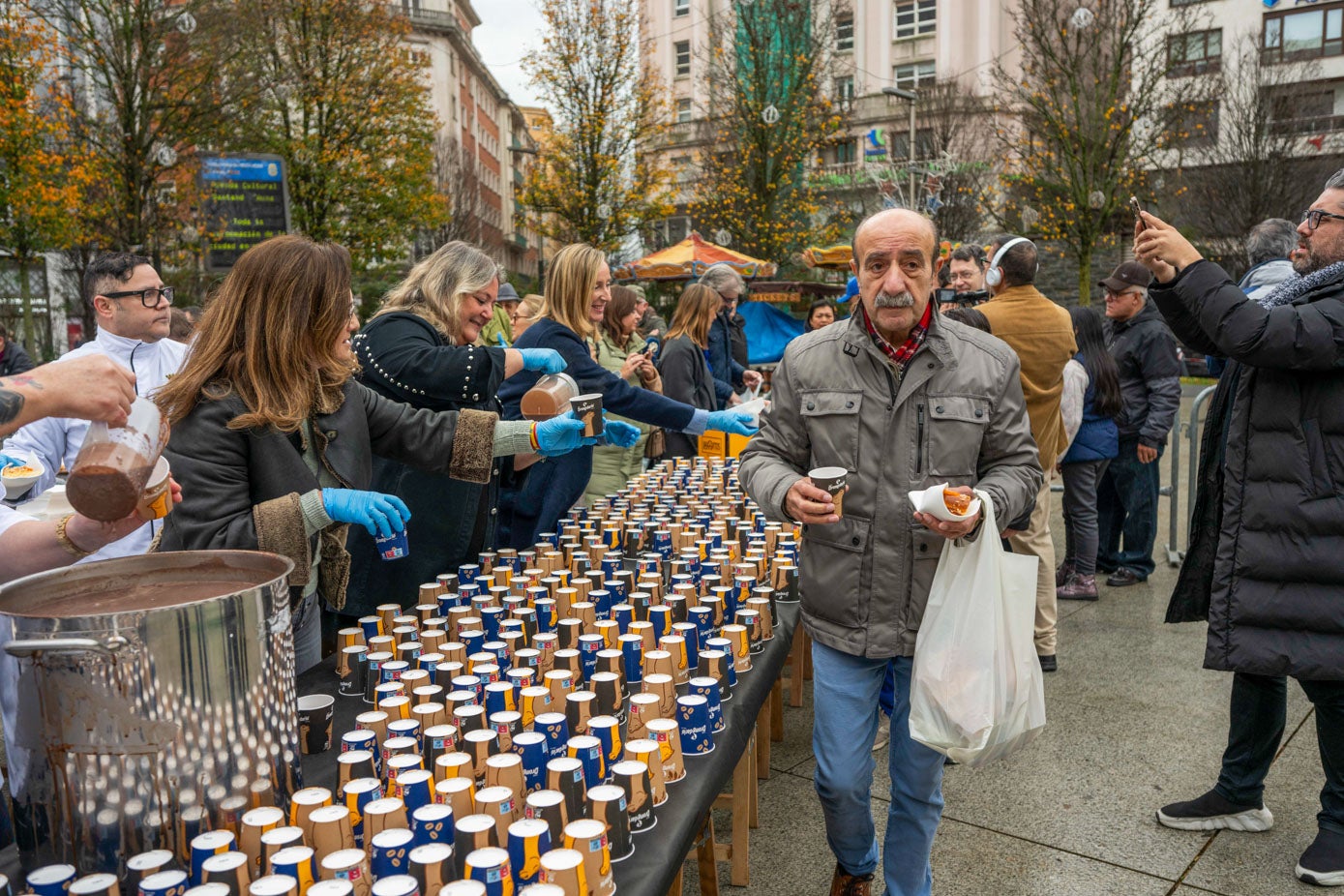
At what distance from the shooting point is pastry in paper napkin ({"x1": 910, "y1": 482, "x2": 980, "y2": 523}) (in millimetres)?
2133

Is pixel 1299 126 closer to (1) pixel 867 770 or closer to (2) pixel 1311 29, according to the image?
(2) pixel 1311 29

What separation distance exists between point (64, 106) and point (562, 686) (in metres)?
16.4

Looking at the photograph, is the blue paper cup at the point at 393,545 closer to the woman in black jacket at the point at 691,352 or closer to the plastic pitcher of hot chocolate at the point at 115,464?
the plastic pitcher of hot chocolate at the point at 115,464

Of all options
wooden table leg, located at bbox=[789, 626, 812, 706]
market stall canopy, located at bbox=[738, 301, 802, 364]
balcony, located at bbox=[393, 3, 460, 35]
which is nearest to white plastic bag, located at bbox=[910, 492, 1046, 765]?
wooden table leg, located at bbox=[789, 626, 812, 706]

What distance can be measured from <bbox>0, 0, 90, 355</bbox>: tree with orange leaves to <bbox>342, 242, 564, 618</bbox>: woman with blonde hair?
1261 cm

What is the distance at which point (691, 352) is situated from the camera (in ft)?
20.1

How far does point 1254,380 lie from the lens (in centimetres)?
277

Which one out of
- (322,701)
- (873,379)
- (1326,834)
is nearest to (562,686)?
(322,701)

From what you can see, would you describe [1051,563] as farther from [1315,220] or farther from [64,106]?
[64,106]

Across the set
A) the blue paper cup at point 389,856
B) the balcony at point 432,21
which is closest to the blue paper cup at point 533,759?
the blue paper cup at point 389,856

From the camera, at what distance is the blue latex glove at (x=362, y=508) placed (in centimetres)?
222

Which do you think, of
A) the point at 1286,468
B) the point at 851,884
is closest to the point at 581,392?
the point at 851,884

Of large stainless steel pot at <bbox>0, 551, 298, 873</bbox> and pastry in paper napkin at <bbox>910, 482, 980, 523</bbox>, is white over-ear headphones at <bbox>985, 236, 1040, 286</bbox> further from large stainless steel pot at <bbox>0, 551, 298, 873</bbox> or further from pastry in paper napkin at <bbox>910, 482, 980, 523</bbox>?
large stainless steel pot at <bbox>0, 551, 298, 873</bbox>

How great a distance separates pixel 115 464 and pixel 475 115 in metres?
65.7
